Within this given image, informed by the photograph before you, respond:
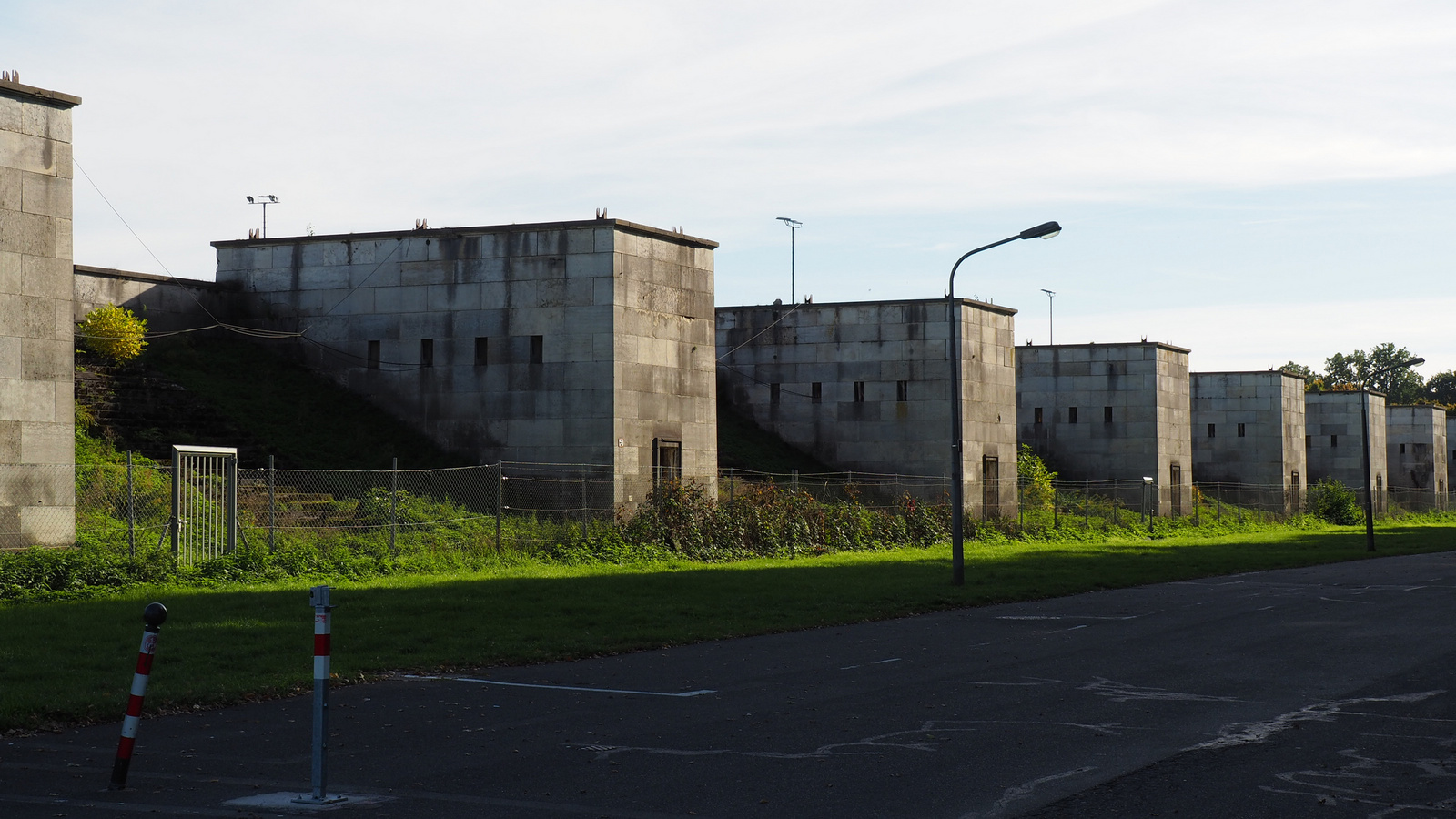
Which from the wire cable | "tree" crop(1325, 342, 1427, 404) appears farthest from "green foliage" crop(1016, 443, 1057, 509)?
"tree" crop(1325, 342, 1427, 404)

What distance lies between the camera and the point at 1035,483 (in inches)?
1930

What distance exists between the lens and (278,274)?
3369 centimetres

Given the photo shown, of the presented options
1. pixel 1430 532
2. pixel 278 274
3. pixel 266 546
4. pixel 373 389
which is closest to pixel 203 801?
pixel 266 546

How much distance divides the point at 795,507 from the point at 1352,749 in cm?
2475

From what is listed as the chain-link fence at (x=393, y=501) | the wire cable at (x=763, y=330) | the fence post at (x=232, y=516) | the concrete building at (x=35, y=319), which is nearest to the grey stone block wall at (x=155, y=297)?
the chain-link fence at (x=393, y=501)

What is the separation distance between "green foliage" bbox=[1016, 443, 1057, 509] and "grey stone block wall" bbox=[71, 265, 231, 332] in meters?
26.6

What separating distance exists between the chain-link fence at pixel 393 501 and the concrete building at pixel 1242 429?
26.7 m

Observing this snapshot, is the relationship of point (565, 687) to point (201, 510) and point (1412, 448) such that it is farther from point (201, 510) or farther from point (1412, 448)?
point (1412, 448)

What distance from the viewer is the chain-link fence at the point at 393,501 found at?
20.6 m

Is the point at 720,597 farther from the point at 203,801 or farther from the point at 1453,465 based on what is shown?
the point at 1453,465

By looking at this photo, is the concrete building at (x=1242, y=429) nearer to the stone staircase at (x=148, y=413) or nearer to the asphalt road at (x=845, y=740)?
the stone staircase at (x=148, y=413)

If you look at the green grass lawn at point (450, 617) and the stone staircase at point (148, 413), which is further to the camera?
the stone staircase at point (148, 413)

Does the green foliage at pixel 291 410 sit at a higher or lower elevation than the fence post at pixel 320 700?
higher

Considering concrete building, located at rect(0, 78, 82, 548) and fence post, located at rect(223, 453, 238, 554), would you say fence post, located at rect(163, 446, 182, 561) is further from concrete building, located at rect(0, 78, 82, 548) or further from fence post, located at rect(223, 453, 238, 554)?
concrete building, located at rect(0, 78, 82, 548)
